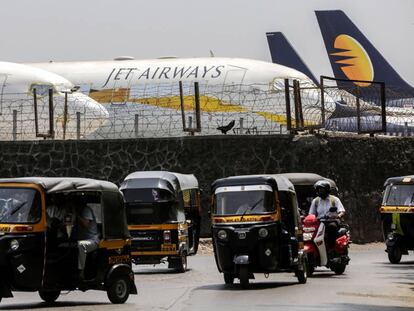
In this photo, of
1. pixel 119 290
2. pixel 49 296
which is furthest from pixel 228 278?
pixel 49 296

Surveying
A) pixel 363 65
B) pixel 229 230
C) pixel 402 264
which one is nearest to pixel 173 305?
pixel 229 230

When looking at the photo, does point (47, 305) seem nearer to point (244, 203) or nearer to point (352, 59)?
point (244, 203)

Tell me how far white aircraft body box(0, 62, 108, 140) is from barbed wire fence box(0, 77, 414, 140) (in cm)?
3

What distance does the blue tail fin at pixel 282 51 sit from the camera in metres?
76.9

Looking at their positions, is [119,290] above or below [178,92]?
below

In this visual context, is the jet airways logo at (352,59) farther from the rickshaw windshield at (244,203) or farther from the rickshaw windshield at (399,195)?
the rickshaw windshield at (244,203)

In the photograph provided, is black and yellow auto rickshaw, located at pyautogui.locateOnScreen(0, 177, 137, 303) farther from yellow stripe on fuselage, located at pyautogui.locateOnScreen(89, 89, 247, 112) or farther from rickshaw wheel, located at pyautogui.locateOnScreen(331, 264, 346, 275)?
A: yellow stripe on fuselage, located at pyautogui.locateOnScreen(89, 89, 247, 112)

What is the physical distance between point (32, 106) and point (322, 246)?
1844 cm

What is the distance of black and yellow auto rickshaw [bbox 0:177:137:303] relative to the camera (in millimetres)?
16438

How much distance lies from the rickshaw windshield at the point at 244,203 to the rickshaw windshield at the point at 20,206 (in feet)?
15.3

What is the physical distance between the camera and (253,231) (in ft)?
66.7

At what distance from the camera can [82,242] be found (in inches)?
688

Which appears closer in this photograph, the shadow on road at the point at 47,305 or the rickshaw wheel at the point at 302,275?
the shadow on road at the point at 47,305

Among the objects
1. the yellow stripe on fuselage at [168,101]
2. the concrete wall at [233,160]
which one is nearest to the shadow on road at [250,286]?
the concrete wall at [233,160]
